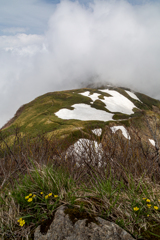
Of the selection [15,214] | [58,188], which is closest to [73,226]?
[58,188]

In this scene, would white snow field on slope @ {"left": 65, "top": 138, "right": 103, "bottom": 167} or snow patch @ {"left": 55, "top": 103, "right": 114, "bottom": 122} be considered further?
snow patch @ {"left": 55, "top": 103, "right": 114, "bottom": 122}

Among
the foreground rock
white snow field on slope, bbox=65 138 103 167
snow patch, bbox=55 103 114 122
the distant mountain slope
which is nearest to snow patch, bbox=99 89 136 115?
the distant mountain slope

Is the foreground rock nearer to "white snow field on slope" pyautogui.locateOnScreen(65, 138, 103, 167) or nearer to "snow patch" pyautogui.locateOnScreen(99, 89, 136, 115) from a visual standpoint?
"white snow field on slope" pyautogui.locateOnScreen(65, 138, 103, 167)

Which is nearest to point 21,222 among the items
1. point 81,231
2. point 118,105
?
point 81,231

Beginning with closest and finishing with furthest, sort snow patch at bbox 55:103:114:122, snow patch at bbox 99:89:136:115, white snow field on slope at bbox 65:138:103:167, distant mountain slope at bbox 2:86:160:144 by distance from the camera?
white snow field on slope at bbox 65:138:103:167 < distant mountain slope at bbox 2:86:160:144 < snow patch at bbox 55:103:114:122 < snow patch at bbox 99:89:136:115

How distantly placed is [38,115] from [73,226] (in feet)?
169

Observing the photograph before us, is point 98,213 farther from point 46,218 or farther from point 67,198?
point 46,218

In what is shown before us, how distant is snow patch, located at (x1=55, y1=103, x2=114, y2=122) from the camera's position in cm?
4766

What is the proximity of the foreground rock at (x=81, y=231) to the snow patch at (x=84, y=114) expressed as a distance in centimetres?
4347

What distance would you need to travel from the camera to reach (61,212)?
2473mm

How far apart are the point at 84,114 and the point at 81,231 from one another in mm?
48709

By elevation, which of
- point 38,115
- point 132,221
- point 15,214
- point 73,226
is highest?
point 38,115

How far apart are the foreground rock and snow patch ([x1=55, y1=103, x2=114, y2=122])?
43474 millimetres

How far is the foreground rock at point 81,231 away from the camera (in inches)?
84.7
